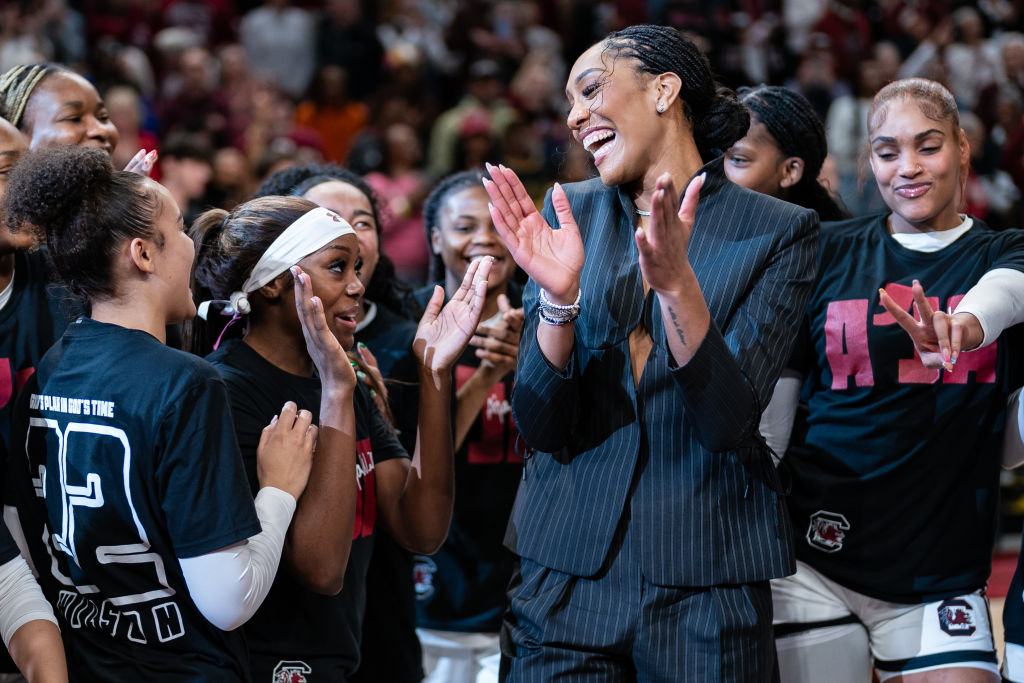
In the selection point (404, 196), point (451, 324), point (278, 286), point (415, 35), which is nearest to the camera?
point (278, 286)

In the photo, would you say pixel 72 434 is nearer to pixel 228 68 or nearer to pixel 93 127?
pixel 93 127

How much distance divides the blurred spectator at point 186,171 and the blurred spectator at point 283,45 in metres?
3.51

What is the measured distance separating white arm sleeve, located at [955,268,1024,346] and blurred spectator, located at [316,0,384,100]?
7410 millimetres

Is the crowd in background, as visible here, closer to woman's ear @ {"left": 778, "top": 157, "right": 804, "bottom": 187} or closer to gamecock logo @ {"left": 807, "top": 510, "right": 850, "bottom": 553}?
woman's ear @ {"left": 778, "top": 157, "right": 804, "bottom": 187}

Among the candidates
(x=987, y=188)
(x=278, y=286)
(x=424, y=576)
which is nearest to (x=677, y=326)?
(x=278, y=286)

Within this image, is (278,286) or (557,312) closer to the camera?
(557,312)

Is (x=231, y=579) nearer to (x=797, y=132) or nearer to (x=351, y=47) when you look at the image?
(x=797, y=132)

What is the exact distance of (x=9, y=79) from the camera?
295 cm

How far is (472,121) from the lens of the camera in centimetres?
780

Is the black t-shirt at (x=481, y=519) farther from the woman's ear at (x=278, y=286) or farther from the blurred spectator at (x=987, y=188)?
the blurred spectator at (x=987, y=188)

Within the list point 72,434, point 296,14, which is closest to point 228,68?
point 296,14

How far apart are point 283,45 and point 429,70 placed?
49.6 inches

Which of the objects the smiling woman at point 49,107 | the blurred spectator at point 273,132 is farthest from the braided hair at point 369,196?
the blurred spectator at point 273,132

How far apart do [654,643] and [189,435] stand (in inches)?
36.2
